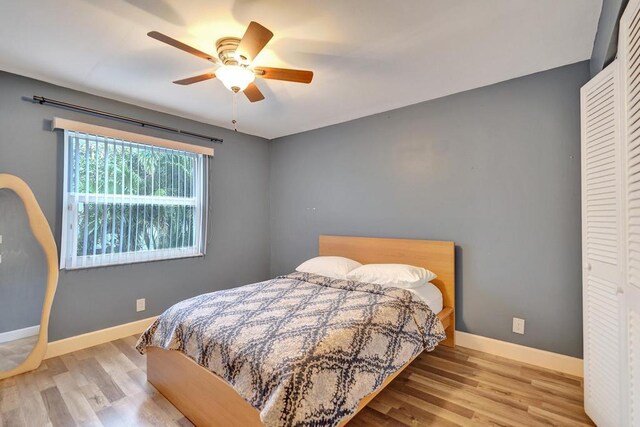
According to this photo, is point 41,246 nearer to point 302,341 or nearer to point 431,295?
point 302,341

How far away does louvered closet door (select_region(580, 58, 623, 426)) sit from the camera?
1472mm

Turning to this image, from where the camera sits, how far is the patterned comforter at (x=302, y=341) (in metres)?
1.31

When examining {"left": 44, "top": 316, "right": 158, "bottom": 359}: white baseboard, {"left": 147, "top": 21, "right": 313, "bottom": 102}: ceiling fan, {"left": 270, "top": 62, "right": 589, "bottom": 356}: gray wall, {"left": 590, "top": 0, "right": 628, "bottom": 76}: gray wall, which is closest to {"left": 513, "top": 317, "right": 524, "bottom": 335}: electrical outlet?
{"left": 270, "top": 62, "right": 589, "bottom": 356}: gray wall

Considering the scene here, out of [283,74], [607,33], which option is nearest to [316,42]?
[283,74]

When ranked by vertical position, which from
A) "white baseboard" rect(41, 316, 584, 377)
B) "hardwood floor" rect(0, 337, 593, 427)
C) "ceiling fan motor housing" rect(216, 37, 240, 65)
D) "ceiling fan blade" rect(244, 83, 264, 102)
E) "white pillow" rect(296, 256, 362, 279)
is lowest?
"hardwood floor" rect(0, 337, 593, 427)

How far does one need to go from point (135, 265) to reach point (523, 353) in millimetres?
3745

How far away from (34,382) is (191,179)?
2.19 meters

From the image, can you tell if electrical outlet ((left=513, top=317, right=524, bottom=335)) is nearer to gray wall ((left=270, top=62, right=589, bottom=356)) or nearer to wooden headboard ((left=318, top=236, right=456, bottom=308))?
gray wall ((left=270, top=62, right=589, bottom=356))

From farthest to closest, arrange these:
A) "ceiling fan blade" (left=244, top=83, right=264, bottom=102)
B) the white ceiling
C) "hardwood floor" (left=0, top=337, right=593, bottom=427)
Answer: "ceiling fan blade" (left=244, top=83, right=264, bottom=102), "hardwood floor" (left=0, top=337, right=593, bottom=427), the white ceiling

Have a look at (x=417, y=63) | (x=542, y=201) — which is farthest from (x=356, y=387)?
(x=417, y=63)

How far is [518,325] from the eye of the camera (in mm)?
2420

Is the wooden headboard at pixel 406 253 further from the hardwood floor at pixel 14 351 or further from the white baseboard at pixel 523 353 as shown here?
the hardwood floor at pixel 14 351

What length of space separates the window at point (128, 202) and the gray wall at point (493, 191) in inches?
72.3

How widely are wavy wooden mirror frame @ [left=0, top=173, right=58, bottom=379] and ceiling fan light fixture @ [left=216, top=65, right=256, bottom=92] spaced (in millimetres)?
1916
